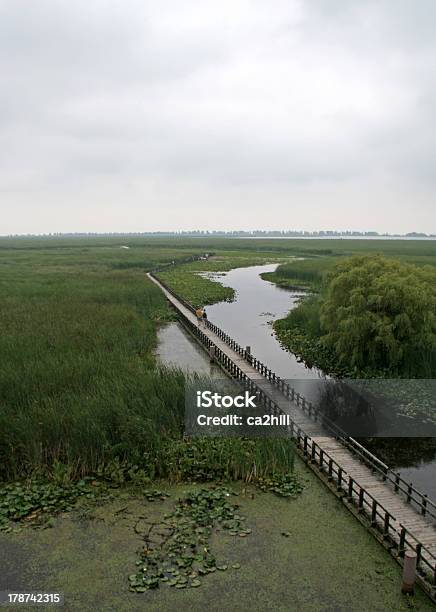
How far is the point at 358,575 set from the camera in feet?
41.7

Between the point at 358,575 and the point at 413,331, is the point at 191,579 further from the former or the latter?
the point at 413,331

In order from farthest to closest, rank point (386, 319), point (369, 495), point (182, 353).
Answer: point (182, 353)
point (386, 319)
point (369, 495)

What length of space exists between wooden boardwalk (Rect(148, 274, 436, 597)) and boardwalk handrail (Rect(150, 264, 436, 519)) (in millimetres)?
246

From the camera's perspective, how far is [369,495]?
14.4m

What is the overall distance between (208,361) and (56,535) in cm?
2089

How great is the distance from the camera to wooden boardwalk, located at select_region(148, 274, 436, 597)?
43.6 feet

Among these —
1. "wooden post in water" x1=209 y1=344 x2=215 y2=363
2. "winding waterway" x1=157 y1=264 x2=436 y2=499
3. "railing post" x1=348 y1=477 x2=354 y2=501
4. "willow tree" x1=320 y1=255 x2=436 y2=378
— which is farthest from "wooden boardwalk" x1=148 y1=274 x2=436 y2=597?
"wooden post in water" x1=209 y1=344 x2=215 y2=363

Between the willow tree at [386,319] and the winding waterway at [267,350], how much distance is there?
147 inches

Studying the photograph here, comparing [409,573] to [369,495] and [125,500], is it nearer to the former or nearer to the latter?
[369,495]

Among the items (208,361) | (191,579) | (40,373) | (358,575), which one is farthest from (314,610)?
(208,361)

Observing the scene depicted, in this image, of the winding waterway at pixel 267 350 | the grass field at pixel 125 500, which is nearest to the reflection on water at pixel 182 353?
the winding waterway at pixel 267 350

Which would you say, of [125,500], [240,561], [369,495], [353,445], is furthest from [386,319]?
[240,561]

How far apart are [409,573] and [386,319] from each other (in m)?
19.6

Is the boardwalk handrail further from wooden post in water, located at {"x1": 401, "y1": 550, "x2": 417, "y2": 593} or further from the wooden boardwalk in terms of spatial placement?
wooden post in water, located at {"x1": 401, "y1": 550, "x2": 417, "y2": 593}
